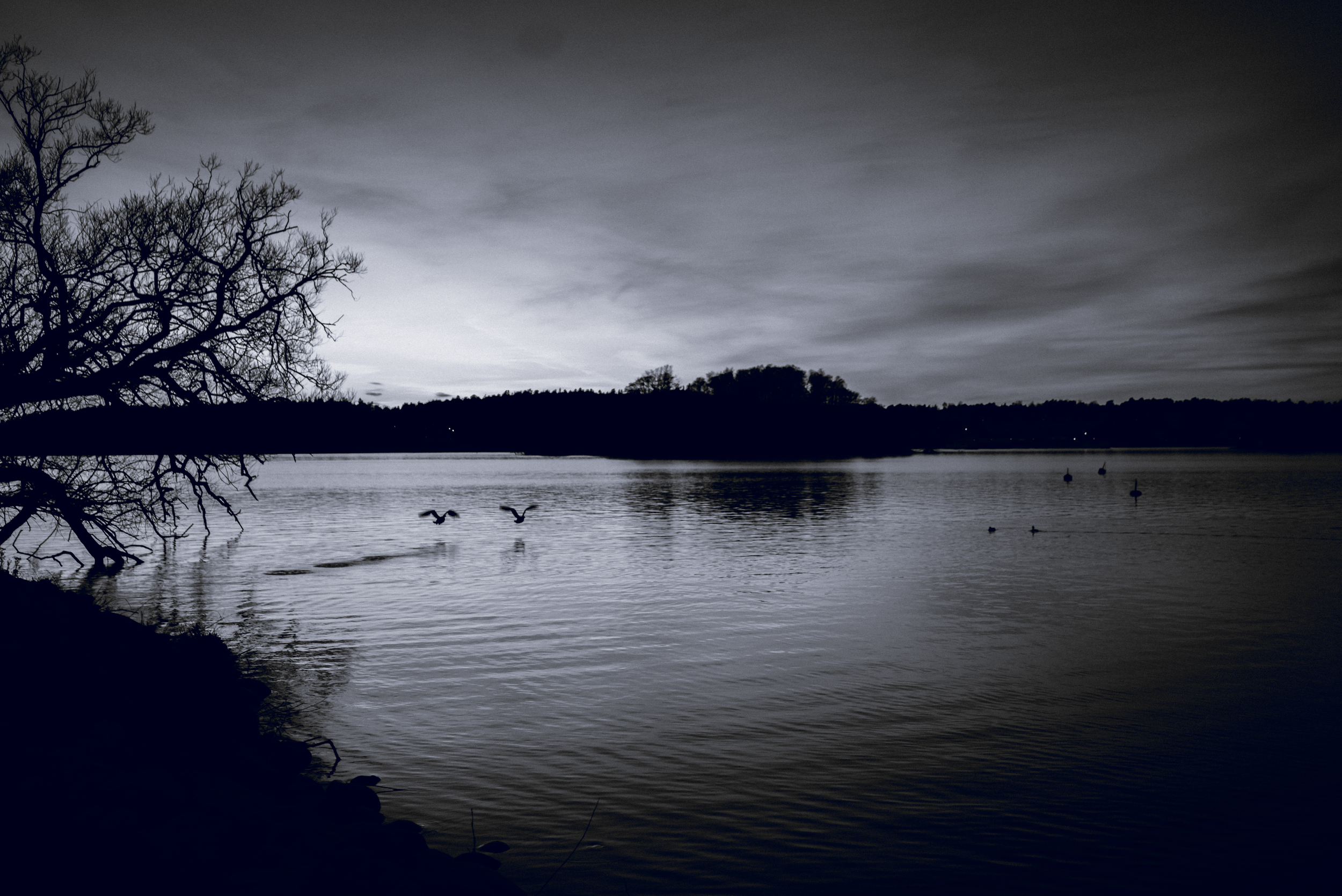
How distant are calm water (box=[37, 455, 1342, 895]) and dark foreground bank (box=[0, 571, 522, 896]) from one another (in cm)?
103

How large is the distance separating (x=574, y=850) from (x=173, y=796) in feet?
11.8

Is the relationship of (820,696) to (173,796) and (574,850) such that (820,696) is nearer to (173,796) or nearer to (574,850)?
(574,850)

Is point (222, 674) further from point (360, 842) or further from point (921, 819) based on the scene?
point (921, 819)

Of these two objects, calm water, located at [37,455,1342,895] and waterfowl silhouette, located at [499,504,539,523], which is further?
waterfowl silhouette, located at [499,504,539,523]

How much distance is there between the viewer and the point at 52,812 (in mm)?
6012

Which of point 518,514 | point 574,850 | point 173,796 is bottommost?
point 574,850

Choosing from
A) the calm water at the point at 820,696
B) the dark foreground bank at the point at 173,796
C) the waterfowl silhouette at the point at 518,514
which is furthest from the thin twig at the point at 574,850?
the waterfowl silhouette at the point at 518,514

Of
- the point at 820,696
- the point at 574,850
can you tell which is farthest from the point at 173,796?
the point at 820,696

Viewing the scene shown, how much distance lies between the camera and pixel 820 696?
1239 cm

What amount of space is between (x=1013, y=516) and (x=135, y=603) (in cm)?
4401

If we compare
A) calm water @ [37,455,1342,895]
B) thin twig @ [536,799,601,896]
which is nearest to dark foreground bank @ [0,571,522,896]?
thin twig @ [536,799,601,896]

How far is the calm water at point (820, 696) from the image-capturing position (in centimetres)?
759

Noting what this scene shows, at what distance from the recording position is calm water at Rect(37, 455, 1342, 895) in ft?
24.9

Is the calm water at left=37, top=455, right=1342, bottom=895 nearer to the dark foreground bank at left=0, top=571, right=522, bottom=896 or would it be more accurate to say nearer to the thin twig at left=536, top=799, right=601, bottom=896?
the thin twig at left=536, top=799, right=601, bottom=896
